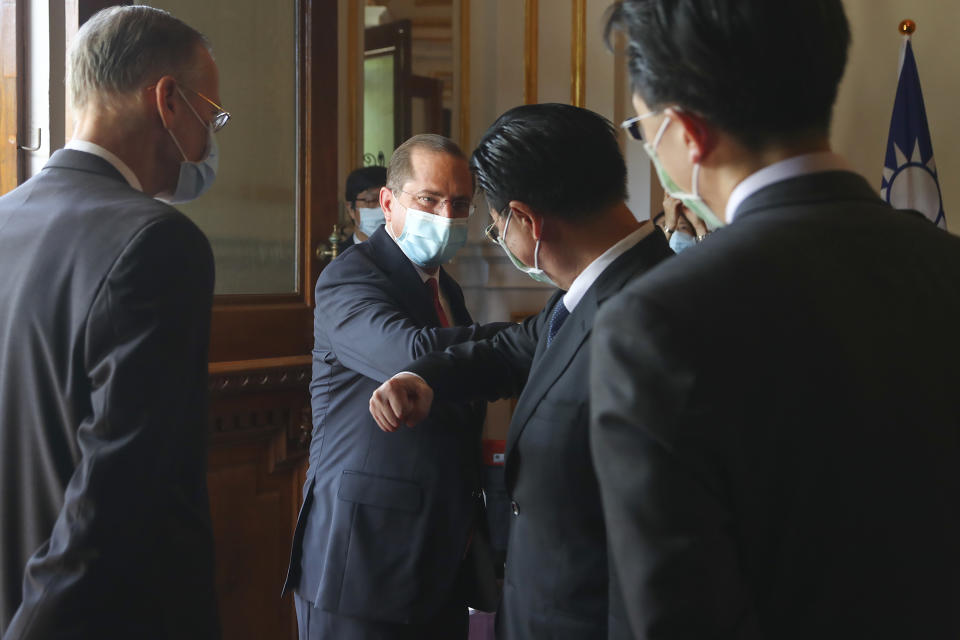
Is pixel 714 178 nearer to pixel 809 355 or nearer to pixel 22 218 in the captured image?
pixel 809 355

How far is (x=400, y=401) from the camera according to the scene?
1.53m

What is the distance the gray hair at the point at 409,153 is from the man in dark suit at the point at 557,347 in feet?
2.03

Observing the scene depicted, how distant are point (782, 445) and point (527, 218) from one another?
2.62 feet

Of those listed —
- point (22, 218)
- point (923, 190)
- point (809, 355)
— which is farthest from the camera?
point (923, 190)

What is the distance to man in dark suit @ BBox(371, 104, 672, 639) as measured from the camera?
126 centimetres

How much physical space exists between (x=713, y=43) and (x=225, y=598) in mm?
2172

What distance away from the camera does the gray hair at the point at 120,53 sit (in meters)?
1.29

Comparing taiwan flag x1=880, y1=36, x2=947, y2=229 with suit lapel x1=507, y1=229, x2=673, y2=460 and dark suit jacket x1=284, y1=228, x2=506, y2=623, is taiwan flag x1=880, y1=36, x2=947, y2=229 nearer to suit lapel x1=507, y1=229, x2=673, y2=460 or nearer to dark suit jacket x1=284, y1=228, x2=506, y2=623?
dark suit jacket x1=284, y1=228, x2=506, y2=623

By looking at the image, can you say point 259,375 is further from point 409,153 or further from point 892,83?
point 892,83

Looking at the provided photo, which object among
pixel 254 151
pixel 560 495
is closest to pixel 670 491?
pixel 560 495

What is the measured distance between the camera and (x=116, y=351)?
1.11m

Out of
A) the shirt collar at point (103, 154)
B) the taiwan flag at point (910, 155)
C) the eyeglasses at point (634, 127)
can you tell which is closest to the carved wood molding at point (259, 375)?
the shirt collar at point (103, 154)

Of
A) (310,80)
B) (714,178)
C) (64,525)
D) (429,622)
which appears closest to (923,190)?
(310,80)

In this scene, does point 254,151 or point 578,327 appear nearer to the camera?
point 578,327
